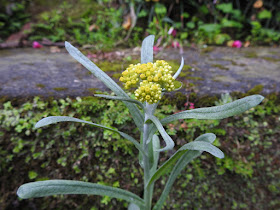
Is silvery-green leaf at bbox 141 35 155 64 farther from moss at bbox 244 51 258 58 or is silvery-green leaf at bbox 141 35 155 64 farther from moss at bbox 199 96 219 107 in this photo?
moss at bbox 244 51 258 58

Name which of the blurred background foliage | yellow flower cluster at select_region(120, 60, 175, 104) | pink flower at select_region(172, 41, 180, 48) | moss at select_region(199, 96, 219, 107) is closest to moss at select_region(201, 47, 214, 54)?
the blurred background foliage

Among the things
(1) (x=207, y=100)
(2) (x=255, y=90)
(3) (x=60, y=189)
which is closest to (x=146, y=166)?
(3) (x=60, y=189)

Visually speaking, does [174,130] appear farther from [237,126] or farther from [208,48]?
[208,48]

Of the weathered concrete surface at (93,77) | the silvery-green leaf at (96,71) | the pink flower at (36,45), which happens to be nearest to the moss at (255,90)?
the weathered concrete surface at (93,77)

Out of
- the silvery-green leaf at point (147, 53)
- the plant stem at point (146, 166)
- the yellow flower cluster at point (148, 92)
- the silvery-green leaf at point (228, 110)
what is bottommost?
the plant stem at point (146, 166)

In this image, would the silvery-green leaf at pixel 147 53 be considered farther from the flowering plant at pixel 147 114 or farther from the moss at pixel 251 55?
the moss at pixel 251 55

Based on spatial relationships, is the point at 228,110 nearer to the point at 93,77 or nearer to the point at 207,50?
the point at 93,77
